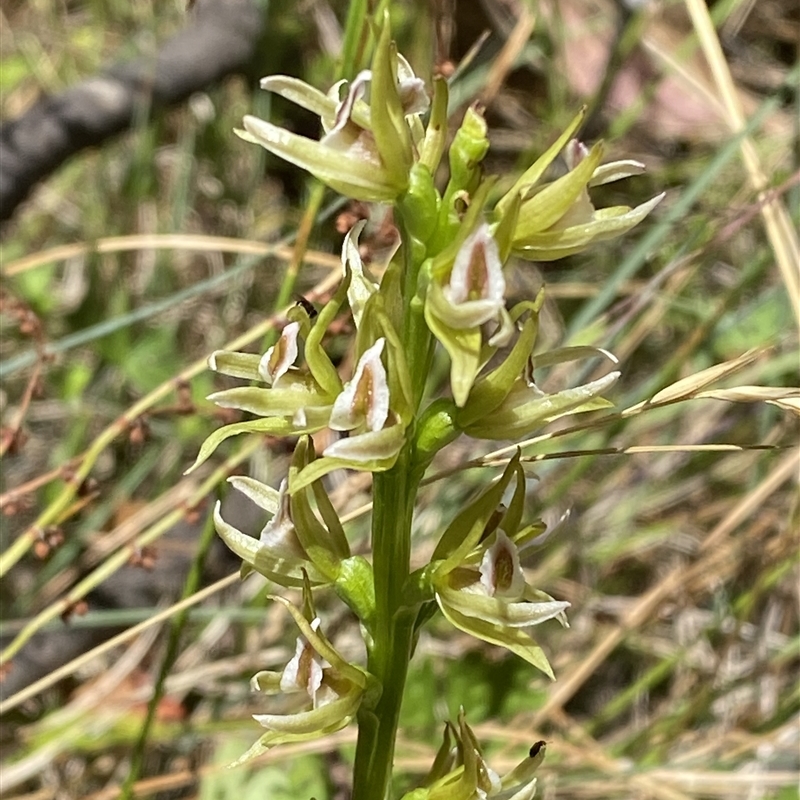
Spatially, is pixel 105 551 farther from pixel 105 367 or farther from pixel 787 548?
pixel 787 548

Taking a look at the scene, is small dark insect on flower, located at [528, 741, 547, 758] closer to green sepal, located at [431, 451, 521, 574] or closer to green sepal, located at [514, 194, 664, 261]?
green sepal, located at [431, 451, 521, 574]

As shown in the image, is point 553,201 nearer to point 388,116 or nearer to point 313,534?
point 388,116

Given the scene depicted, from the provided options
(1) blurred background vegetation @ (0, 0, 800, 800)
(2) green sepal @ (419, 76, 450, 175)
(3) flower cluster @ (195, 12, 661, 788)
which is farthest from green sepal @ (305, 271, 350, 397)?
(1) blurred background vegetation @ (0, 0, 800, 800)

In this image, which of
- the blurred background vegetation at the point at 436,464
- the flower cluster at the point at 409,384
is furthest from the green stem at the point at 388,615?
the blurred background vegetation at the point at 436,464

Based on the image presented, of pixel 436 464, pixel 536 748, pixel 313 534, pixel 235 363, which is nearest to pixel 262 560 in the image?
pixel 313 534

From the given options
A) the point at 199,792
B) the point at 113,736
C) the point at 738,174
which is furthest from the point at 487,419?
the point at 738,174

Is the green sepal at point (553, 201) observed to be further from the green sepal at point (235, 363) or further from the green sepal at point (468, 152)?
the green sepal at point (235, 363)
